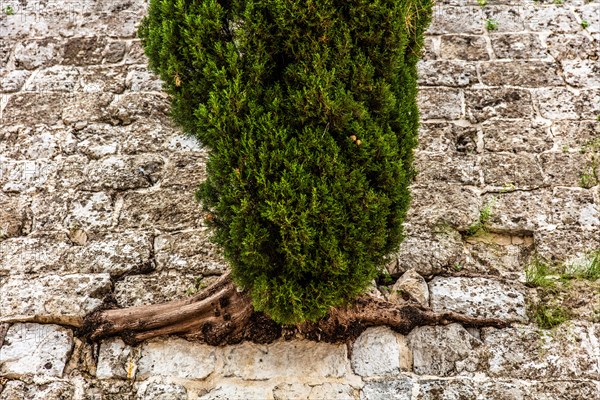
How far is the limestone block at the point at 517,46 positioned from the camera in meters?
4.25

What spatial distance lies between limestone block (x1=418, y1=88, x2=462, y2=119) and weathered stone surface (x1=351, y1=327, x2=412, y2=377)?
57.8 inches

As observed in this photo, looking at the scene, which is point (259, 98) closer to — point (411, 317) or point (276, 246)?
point (276, 246)

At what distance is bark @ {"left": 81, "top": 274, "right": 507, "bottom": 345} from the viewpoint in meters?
3.21

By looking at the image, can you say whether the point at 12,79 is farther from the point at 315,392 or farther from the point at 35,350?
the point at 315,392

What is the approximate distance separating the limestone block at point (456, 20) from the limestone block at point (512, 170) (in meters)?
1.10

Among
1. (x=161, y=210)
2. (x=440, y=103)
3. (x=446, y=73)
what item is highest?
(x=446, y=73)

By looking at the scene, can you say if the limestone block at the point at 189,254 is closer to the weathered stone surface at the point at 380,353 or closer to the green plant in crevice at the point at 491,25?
the weathered stone surface at the point at 380,353

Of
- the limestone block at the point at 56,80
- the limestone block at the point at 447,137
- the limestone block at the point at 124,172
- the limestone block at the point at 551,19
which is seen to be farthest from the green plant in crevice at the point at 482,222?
the limestone block at the point at 56,80

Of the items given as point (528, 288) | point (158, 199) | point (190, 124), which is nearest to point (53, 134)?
point (158, 199)

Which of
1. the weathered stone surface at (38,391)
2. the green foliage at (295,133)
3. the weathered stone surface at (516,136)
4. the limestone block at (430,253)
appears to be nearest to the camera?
the green foliage at (295,133)

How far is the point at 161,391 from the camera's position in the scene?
10.4 ft

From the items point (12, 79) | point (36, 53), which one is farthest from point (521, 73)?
point (12, 79)

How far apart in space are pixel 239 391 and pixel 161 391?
386 millimetres

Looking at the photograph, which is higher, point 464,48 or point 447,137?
point 464,48
